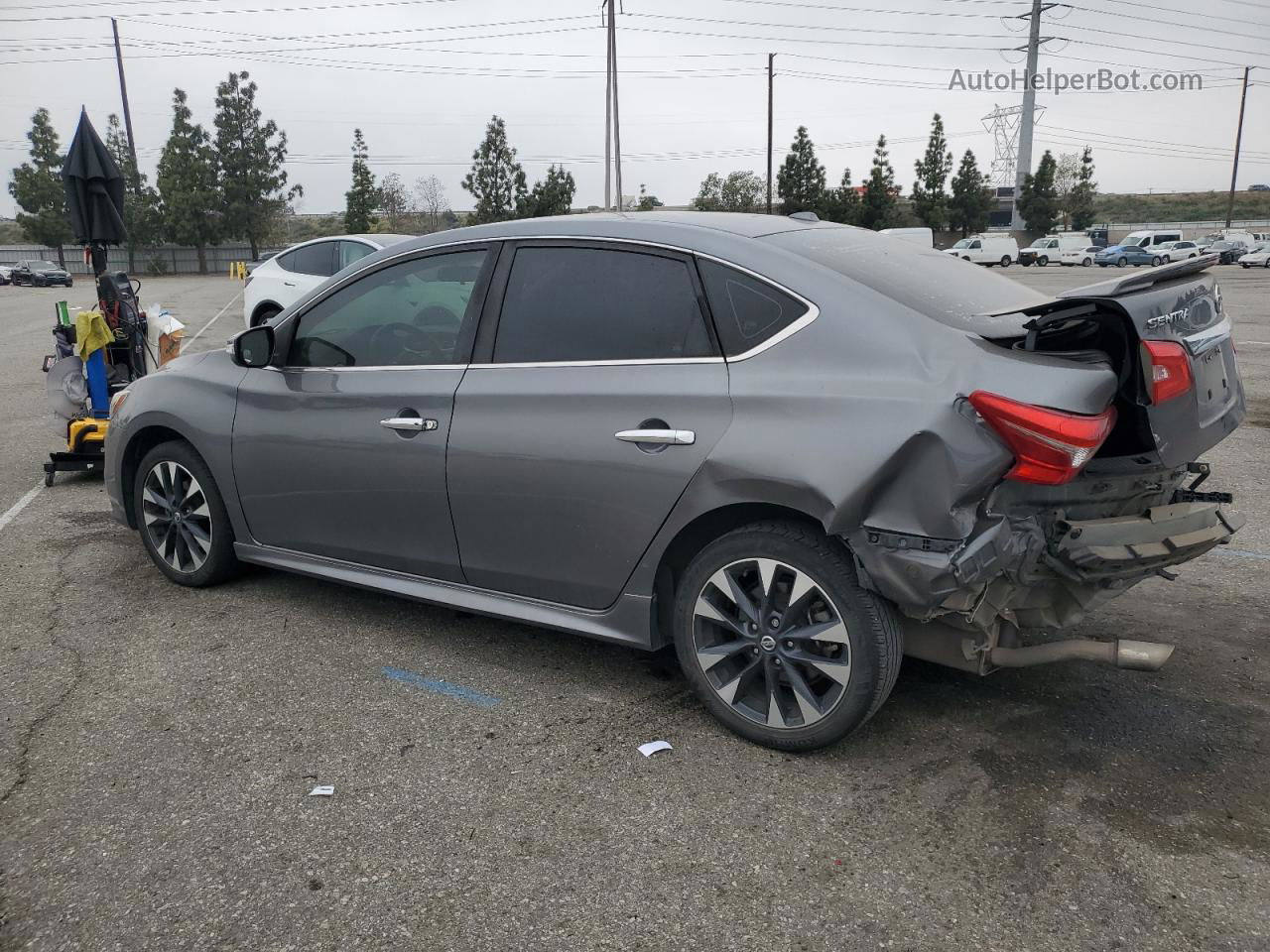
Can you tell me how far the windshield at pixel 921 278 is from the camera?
327 cm

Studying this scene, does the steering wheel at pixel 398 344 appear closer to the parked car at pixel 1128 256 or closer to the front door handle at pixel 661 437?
the front door handle at pixel 661 437

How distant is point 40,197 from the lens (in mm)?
69250

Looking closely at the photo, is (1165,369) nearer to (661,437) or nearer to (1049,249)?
(661,437)

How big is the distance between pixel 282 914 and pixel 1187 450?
9.83 feet

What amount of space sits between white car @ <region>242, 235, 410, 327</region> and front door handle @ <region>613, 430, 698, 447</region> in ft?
32.5

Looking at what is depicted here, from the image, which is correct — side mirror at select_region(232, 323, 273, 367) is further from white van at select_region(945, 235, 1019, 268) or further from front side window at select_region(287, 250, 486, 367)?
white van at select_region(945, 235, 1019, 268)

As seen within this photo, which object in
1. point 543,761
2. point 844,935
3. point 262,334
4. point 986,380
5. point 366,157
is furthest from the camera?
point 366,157

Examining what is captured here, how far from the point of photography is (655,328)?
354 centimetres

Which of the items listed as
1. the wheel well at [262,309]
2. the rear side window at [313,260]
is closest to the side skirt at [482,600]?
the rear side window at [313,260]

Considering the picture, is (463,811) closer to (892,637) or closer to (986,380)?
(892,637)

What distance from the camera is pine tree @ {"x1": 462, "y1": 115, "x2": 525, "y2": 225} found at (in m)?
49.8

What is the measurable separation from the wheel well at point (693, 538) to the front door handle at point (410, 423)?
111cm

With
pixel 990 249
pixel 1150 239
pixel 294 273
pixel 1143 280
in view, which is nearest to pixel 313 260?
pixel 294 273

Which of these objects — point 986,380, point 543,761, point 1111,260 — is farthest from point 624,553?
point 1111,260
